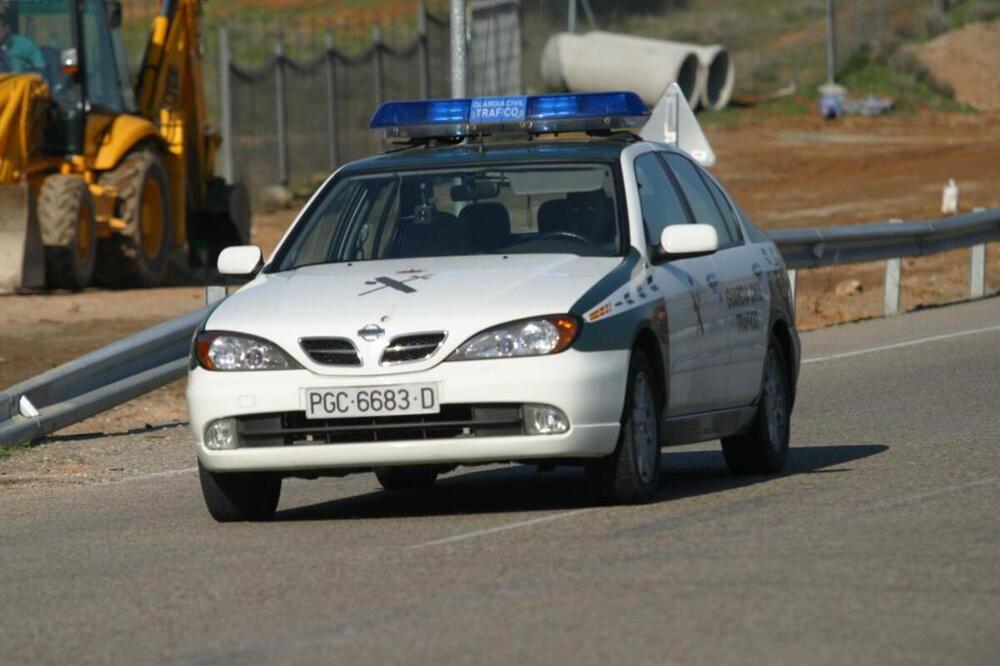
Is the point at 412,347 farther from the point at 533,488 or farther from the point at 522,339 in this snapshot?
the point at 533,488

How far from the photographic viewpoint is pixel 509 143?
10641mm

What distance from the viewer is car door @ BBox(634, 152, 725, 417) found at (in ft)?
32.3

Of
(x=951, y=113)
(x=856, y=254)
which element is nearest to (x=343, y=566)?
(x=856, y=254)

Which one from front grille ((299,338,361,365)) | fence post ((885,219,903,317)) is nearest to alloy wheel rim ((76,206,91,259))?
fence post ((885,219,903,317))

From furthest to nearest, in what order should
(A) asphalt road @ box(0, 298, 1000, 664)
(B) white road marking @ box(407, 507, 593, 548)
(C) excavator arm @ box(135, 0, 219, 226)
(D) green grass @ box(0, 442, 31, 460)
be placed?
(C) excavator arm @ box(135, 0, 219, 226), (D) green grass @ box(0, 442, 31, 460), (B) white road marking @ box(407, 507, 593, 548), (A) asphalt road @ box(0, 298, 1000, 664)

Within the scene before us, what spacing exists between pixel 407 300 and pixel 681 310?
139 centimetres

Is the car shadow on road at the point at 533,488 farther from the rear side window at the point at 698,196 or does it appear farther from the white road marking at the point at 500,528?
Answer: the rear side window at the point at 698,196

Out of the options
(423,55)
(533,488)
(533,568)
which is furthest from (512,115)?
(423,55)

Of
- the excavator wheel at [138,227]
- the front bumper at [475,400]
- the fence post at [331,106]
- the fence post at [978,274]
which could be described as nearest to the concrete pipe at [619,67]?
the fence post at [331,106]

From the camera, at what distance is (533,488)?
10.6 metres

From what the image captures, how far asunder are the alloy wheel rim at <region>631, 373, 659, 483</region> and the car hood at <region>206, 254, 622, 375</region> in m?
0.48

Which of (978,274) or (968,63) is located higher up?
(978,274)

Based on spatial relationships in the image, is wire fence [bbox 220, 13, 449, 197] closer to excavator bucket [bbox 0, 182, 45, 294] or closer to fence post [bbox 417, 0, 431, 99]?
fence post [bbox 417, 0, 431, 99]

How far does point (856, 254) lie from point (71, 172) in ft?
25.6
